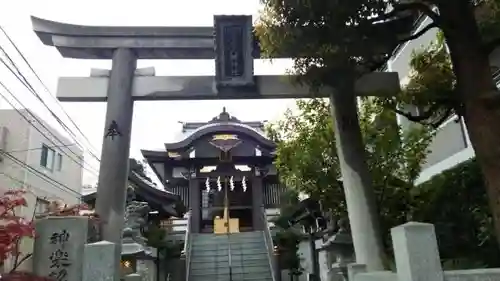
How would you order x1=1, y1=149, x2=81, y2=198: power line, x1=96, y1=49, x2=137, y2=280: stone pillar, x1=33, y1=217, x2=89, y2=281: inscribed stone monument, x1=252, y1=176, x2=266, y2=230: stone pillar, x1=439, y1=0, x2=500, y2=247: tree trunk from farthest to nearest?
1. x1=252, y1=176, x2=266, y2=230: stone pillar
2. x1=1, y1=149, x2=81, y2=198: power line
3. x1=96, y1=49, x2=137, y2=280: stone pillar
4. x1=33, y1=217, x2=89, y2=281: inscribed stone monument
5. x1=439, y1=0, x2=500, y2=247: tree trunk

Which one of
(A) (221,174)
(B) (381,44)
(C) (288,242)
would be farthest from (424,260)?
(A) (221,174)

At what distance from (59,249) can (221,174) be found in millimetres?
16763

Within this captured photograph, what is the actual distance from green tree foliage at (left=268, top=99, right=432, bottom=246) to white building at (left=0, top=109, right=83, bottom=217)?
39.1 feet

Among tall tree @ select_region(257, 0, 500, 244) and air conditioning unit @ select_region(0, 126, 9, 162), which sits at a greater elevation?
air conditioning unit @ select_region(0, 126, 9, 162)

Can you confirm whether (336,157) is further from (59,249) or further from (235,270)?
(235,270)

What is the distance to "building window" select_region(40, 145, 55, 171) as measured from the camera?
2097 centimetres

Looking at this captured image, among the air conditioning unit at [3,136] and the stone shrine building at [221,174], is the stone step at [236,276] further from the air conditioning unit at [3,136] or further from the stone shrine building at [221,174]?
the air conditioning unit at [3,136]

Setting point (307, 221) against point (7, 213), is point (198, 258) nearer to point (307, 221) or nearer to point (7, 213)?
point (307, 221)

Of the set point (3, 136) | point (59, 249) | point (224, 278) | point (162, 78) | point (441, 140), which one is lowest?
point (224, 278)

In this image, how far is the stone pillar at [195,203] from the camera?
20562 millimetres

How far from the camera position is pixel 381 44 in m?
6.09

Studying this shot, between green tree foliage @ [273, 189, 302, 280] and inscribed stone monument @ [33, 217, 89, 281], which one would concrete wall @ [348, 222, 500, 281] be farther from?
green tree foliage @ [273, 189, 302, 280]

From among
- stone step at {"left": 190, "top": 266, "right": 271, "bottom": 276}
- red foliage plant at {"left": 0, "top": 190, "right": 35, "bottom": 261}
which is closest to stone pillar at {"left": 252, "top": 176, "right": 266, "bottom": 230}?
stone step at {"left": 190, "top": 266, "right": 271, "bottom": 276}

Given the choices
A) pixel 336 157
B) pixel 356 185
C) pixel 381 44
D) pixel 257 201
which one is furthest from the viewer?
pixel 257 201
